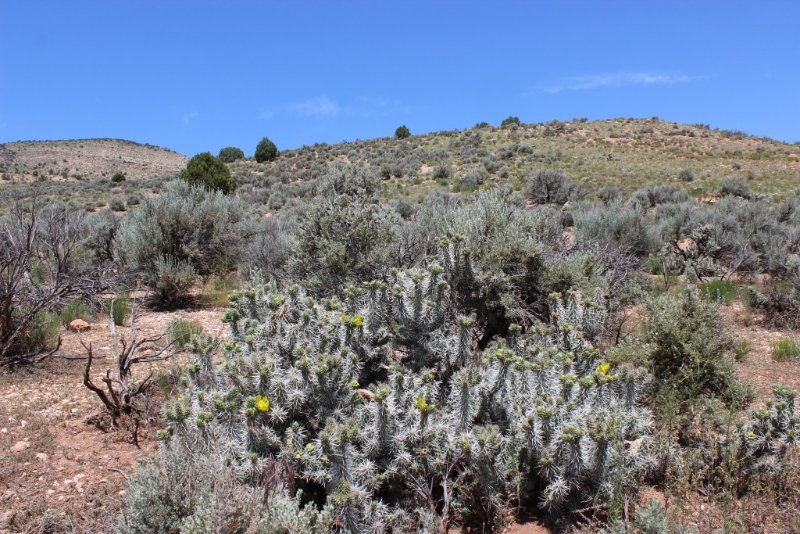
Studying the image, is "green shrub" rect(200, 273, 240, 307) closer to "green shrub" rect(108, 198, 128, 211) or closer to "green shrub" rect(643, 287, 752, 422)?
"green shrub" rect(643, 287, 752, 422)

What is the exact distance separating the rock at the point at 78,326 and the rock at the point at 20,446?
312 cm

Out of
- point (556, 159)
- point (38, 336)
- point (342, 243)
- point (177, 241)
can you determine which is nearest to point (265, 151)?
point (556, 159)

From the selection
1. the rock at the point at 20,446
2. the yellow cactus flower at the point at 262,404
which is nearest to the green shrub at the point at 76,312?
the rock at the point at 20,446

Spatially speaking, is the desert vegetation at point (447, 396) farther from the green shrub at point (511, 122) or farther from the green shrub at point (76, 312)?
the green shrub at point (511, 122)

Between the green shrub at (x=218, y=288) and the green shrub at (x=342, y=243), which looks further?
the green shrub at (x=218, y=288)

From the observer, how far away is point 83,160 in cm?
4978

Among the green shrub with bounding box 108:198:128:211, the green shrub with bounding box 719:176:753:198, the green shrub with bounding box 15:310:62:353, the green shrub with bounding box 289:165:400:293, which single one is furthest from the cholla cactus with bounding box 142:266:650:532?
the green shrub with bounding box 108:198:128:211

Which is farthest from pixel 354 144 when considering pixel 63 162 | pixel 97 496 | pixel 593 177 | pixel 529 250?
pixel 97 496

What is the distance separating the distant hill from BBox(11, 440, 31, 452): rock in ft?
135

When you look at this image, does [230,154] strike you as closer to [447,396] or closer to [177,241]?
[177,241]

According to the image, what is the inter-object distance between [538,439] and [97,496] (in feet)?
9.39

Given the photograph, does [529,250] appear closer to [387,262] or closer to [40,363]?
[387,262]

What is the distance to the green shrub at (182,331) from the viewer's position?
19.7 ft

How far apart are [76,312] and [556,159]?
24.4m
